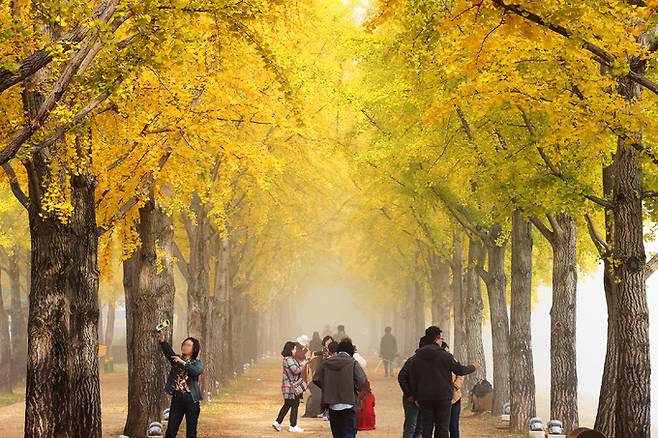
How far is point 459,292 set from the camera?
104 feet

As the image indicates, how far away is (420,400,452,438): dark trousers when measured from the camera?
1277 cm

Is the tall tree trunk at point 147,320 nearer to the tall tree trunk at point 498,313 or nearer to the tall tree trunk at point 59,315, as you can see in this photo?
the tall tree trunk at point 59,315

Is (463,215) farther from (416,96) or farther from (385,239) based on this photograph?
(385,239)

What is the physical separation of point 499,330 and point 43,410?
14.0 m

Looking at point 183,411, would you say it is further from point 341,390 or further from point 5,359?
point 5,359

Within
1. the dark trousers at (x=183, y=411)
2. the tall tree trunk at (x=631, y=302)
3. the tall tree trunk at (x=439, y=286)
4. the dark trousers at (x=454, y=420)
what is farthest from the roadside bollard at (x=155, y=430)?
the tall tree trunk at (x=439, y=286)

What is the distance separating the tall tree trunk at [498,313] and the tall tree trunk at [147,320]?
Answer: 9.13 meters

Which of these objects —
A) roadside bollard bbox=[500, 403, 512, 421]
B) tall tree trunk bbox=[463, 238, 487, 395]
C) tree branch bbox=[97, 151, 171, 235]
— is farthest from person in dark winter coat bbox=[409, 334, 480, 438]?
tall tree trunk bbox=[463, 238, 487, 395]

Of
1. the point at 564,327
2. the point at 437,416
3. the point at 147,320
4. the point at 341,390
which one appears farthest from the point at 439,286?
the point at 341,390

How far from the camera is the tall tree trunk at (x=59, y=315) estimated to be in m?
12.0

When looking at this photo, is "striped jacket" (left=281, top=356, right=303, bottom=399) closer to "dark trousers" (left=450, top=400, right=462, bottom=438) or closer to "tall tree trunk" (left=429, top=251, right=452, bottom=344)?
"dark trousers" (left=450, top=400, right=462, bottom=438)

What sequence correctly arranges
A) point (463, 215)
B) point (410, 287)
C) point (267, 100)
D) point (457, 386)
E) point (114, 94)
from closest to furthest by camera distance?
point (114, 94) < point (457, 386) < point (267, 100) < point (463, 215) < point (410, 287)

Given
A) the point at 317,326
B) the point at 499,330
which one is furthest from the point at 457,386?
the point at 317,326

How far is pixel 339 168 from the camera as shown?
34.2m
